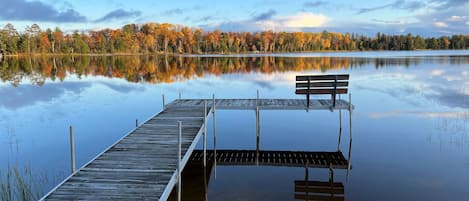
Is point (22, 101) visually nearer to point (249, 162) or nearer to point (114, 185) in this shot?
point (249, 162)

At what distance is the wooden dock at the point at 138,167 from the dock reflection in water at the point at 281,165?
3.14ft

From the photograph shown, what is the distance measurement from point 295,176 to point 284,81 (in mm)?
20480

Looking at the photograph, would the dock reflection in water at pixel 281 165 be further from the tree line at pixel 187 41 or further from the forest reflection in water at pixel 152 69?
the tree line at pixel 187 41

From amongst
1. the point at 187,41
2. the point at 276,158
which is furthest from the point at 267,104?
the point at 187,41

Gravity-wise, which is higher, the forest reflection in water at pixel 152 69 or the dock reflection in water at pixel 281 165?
the forest reflection in water at pixel 152 69

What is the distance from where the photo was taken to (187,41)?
4311 inches

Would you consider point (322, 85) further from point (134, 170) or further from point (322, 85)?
point (134, 170)

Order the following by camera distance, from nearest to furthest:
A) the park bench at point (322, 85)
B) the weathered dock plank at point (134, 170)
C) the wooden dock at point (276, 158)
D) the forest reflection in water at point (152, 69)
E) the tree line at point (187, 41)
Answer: the weathered dock plank at point (134, 170), the wooden dock at point (276, 158), the park bench at point (322, 85), the forest reflection in water at point (152, 69), the tree line at point (187, 41)

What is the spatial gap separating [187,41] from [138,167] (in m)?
105

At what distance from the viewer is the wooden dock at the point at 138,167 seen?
5.61 meters

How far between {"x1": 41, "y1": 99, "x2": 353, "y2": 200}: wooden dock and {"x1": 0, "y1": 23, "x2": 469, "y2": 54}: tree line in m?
82.1

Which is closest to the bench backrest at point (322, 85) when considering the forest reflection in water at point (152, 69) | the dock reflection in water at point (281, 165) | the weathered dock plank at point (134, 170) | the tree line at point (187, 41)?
the dock reflection in water at point (281, 165)

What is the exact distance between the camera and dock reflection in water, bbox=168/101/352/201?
790 cm

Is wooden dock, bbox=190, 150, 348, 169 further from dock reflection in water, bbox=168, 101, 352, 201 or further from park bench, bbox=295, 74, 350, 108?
park bench, bbox=295, 74, 350, 108
